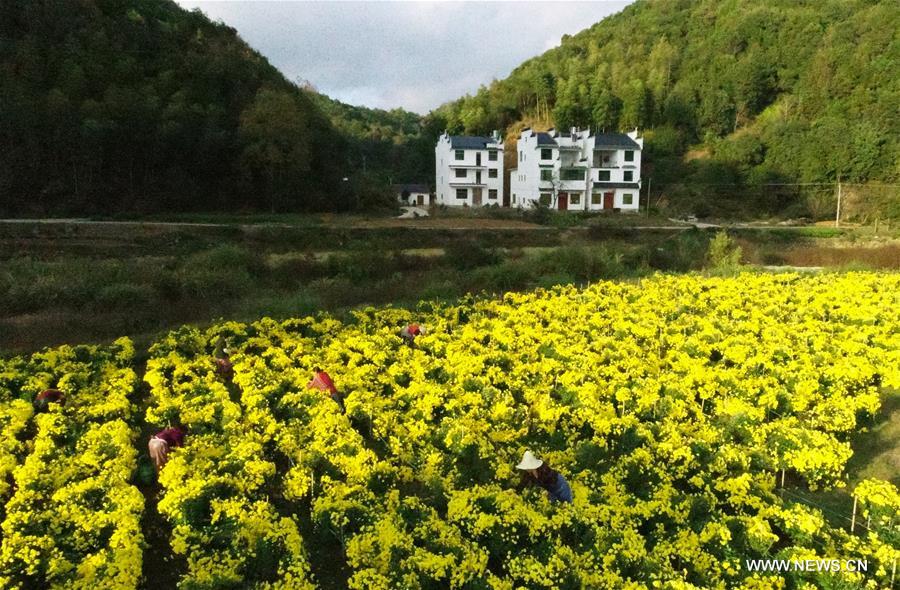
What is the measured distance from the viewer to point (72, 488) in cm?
642

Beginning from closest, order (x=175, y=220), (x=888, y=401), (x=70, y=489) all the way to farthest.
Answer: (x=70, y=489), (x=888, y=401), (x=175, y=220)

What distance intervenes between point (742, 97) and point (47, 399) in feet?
252

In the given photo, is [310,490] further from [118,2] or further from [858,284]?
[118,2]

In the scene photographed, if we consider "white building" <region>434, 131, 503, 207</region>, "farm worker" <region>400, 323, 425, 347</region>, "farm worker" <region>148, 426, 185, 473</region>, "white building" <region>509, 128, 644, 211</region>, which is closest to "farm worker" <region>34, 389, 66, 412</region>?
"farm worker" <region>148, 426, 185, 473</region>

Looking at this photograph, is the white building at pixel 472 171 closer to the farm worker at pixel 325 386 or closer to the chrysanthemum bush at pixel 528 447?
the chrysanthemum bush at pixel 528 447

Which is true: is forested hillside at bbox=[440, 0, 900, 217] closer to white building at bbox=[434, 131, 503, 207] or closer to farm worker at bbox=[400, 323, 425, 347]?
white building at bbox=[434, 131, 503, 207]

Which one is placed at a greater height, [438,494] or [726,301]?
[726,301]

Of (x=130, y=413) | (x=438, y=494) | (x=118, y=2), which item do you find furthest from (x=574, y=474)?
(x=118, y=2)

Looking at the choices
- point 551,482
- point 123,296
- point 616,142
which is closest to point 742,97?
point 616,142

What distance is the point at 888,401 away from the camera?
10398mm

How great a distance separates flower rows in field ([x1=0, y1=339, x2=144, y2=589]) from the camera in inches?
215

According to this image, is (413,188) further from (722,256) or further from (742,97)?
(742,97)

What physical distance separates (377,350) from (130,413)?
4483 millimetres

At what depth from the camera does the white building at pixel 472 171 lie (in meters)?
50.2
